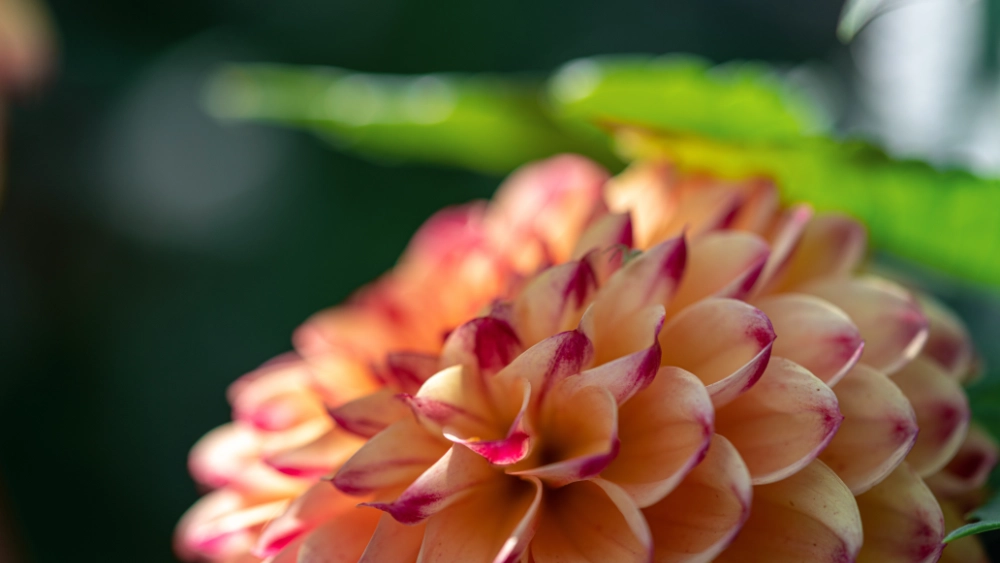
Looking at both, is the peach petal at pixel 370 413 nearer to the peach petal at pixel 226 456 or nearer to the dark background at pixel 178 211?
the peach petal at pixel 226 456

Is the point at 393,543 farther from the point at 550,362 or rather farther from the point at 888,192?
the point at 888,192

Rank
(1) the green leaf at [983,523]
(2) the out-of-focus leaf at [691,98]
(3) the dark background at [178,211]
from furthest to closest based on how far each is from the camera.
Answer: (3) the dark background at [178,211] < (2) the out-of-focus leaf at [691,98] < (1) the green leaf at [983,523]

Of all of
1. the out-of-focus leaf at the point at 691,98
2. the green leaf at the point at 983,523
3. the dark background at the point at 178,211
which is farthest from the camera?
the dark background at the point at 178,211

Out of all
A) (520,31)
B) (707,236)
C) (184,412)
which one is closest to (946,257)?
(707,236)

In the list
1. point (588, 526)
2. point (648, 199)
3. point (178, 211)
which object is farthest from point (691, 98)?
point (178, 211)

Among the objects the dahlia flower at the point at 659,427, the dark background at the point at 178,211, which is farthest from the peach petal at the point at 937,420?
the dark background at the point at 178,211

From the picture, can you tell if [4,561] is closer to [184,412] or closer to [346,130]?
[346,130]

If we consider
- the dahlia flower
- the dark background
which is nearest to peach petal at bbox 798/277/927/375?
the dahlia flower
